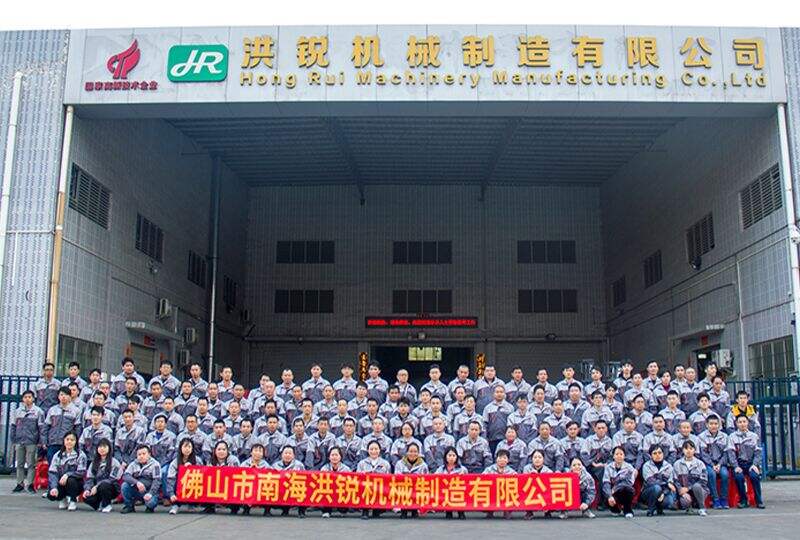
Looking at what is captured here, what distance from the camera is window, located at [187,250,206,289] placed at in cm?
2356

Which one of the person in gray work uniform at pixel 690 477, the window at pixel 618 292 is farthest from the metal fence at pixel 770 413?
the window at pixel 618 292

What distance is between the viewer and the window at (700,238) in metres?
19.3

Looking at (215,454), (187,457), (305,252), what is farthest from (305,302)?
(187,457)

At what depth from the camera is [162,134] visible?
2108 centimetres

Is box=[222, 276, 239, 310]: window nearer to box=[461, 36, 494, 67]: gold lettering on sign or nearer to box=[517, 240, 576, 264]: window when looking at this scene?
box=[517, 240, 576, 264]: window

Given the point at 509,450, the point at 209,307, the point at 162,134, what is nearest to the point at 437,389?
the point at 509,450

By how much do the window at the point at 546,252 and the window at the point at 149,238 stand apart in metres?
13.1

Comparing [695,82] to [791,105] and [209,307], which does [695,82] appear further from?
[209,307]

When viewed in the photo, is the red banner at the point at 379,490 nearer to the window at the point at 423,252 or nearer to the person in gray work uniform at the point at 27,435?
the person in gray work uniform at the point at 27,435

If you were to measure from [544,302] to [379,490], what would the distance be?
19117mm

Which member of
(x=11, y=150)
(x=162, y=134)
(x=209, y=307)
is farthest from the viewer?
(x=209, y=307)

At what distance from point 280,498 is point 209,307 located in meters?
15.3

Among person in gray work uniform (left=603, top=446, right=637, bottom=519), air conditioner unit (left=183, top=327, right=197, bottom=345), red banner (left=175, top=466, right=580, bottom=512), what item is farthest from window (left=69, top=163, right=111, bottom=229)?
person in gray work uniform (left=603, top=446, right=637, bottom=519)

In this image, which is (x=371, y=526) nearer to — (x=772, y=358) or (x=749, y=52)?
(x=772, y=358)
